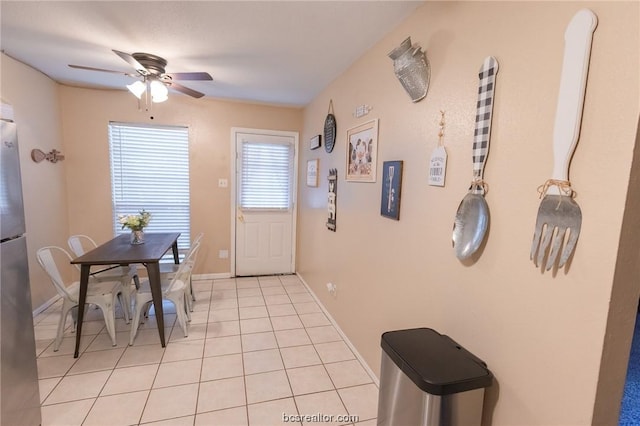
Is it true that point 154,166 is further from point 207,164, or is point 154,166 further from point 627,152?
point 627,152

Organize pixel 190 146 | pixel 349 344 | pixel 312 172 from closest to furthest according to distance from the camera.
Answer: pixel 349 344 < pixel 312 172 < pixel 190 146

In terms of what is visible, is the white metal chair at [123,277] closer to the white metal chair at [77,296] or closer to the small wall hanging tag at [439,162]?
the white metal chair at [77,296]

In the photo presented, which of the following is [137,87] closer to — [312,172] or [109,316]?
[109,316]

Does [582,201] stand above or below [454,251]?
above

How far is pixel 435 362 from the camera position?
46.3 inches

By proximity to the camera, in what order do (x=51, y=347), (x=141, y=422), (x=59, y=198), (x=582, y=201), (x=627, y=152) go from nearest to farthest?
(x=627, y=152)
(x=582, y=201)
(x=141, y=422)
(x=51, y=347)
(x=59, y=198)

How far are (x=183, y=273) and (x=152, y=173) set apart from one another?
5.43 ft

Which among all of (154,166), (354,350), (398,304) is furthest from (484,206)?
(154,166)

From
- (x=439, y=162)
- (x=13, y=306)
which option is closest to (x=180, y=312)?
(x=13, y=306)

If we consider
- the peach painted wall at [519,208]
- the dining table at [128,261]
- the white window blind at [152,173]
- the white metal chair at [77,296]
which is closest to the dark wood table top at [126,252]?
the dining table at [128,261]

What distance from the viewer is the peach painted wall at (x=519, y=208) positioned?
32.4 inches

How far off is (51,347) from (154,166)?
85.3 inches

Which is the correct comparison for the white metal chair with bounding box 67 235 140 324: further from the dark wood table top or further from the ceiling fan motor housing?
the ceiling fan motor housing

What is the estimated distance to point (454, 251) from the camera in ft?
4.57
